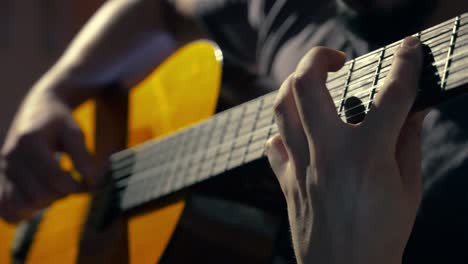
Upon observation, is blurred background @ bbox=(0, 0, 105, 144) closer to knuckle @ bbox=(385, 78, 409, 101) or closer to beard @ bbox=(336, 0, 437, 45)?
beard @ bbox=(336, 0, 437, 45)

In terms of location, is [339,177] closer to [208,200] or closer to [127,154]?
[208,200]

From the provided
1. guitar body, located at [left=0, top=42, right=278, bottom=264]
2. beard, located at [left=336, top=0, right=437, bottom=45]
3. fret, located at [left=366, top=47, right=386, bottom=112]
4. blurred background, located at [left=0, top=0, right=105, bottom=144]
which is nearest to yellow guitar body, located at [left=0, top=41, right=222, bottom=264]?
guitar body, located at [left=0, top=42, right=278, bottom=264]

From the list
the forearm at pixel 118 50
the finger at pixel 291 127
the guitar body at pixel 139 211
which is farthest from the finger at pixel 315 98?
the forearm at pixel 118 50

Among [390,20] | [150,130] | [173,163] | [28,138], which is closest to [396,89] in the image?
[390,20]

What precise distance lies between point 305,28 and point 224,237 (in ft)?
0.85

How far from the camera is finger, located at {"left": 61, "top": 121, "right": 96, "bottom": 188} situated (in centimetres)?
106

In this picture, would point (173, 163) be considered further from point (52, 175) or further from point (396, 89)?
point (396, 89)

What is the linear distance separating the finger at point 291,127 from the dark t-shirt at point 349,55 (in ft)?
0.57

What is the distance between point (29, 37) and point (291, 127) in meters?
2.06

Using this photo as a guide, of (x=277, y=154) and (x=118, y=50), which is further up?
(x=277, y=154)

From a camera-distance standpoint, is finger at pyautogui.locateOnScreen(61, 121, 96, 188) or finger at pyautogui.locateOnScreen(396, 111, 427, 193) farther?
finger at pyautogui.locateOnScreen(61, 121, 96, 188)

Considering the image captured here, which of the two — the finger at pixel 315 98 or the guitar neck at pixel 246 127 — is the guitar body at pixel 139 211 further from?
the finger at pixel 315 98

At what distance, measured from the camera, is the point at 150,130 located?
1.06 metres

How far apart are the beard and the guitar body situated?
0.74 feet
